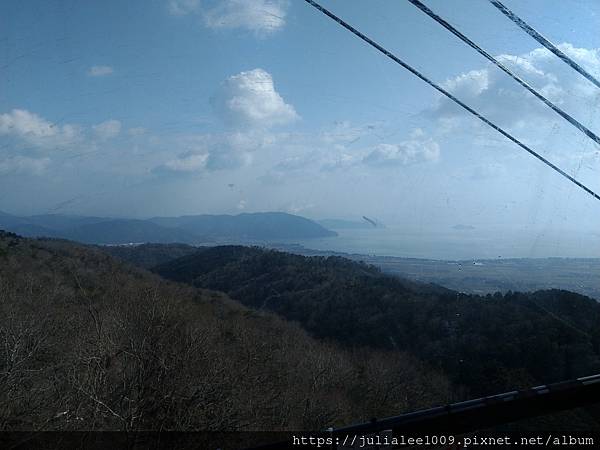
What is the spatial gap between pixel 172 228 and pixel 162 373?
58039mm

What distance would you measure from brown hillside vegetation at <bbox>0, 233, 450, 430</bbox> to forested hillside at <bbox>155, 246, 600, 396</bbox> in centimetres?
242

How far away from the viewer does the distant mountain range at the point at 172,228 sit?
53438mm

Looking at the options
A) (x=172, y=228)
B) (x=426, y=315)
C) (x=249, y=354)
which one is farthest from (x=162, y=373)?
(x=172, y=228)

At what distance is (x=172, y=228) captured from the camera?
71062mm

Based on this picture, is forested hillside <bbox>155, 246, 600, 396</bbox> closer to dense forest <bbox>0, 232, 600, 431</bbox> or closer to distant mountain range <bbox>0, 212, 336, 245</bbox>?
dense forest <bbox>0, 232, 600, 431</bbox>

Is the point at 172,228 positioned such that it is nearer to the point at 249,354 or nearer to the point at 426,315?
the point at 426,315

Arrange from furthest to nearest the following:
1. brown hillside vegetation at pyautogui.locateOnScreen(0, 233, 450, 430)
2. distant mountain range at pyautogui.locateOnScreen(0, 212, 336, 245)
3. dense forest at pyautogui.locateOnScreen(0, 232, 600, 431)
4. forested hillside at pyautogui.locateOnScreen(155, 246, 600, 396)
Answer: distant mountain range at pyautogui.locateOnScreen(0, 212, 336, 245) → forested hillside at pyautogui.locateOnScreen(155, 246, 600, 396) → dense forest at pyautogui.locateOnScreen(0, 232, 600, 431) → brown hillside vegetation at pyautogui.locateOnScreen(0, 233, 450, 430)

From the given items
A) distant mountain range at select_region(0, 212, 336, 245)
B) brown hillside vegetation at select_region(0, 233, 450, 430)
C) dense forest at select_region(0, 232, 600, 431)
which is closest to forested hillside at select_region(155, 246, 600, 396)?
dense forest at select_region(0, 232, 600, 431)

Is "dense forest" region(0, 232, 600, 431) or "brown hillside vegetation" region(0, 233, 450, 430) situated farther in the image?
"dense forest" region(0, 232, 600, 431)

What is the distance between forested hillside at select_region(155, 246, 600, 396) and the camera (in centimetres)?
1504

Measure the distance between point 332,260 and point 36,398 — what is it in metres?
38.4

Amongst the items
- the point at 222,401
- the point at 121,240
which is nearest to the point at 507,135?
the point at 222,401

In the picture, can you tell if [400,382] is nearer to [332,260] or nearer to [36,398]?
[36,398]

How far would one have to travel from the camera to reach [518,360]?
19562mm
